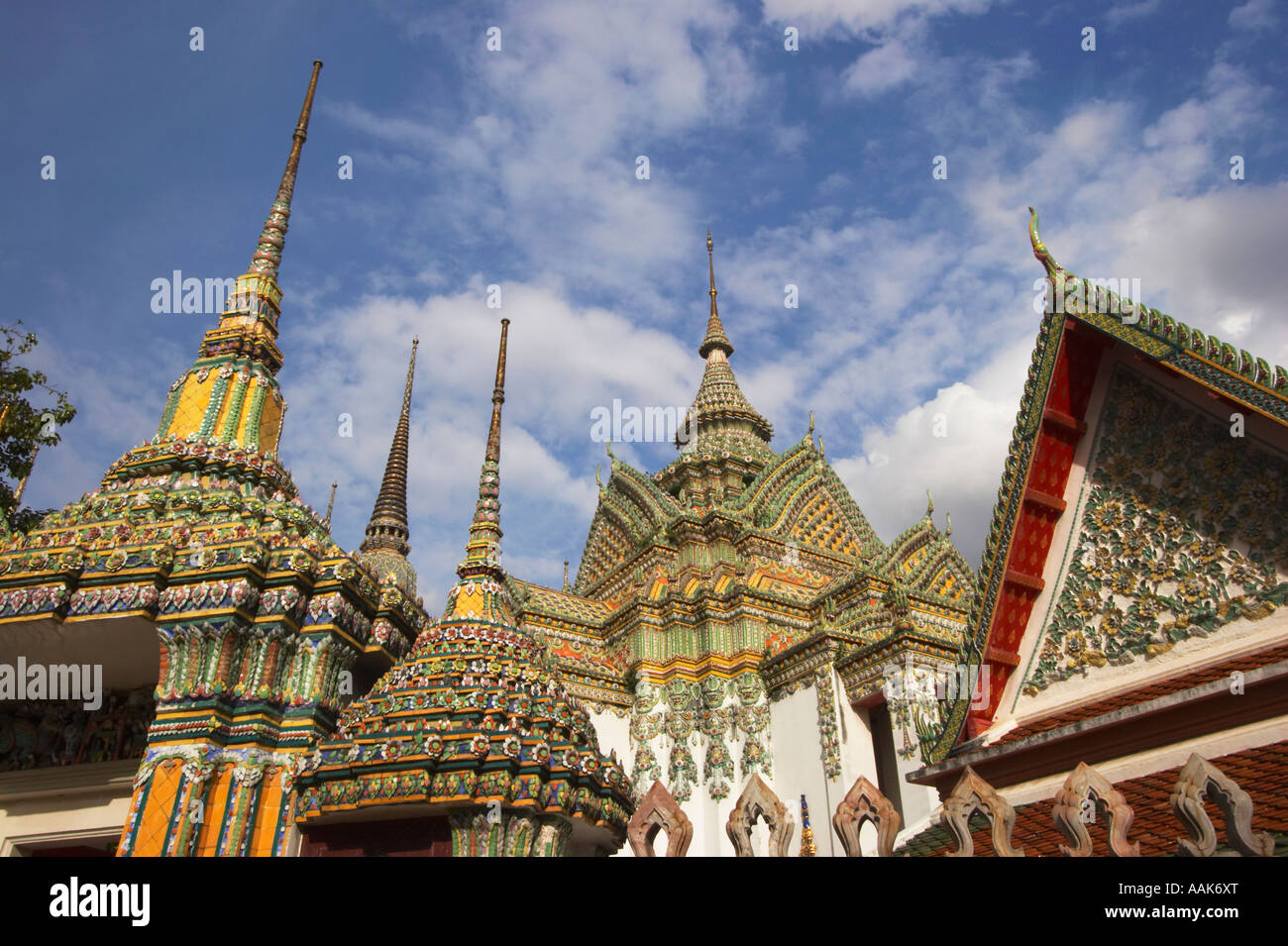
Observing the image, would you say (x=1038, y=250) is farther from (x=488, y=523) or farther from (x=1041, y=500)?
(x=488, y=523)

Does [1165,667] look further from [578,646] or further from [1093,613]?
[578,646]

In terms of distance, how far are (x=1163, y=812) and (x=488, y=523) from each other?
639 cm

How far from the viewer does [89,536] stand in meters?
8.75

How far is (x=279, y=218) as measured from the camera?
452 inches

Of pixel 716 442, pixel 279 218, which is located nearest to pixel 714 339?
pixel 716 442

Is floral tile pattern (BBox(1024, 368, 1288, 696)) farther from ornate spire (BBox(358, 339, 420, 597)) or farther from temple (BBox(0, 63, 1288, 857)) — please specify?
ornate spire (BBox(358, 339, 420, 597))

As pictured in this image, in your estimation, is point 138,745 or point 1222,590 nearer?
point 1222,590

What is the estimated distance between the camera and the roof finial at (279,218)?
11.2m

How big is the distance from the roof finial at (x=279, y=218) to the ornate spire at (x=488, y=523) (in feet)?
11.8

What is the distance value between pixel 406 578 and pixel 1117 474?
20225mm

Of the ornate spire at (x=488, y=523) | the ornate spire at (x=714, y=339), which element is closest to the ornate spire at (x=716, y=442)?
the ornate spire at (x=714, y=339)
